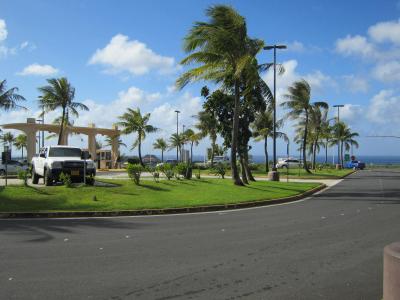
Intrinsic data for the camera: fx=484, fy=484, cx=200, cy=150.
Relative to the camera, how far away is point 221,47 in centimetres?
2311

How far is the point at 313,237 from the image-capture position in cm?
1023

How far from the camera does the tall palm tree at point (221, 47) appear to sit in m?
22.9

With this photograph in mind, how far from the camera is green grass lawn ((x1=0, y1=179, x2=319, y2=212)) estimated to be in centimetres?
1552

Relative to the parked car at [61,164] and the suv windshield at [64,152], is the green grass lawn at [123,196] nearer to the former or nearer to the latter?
the parked car at [61,164]

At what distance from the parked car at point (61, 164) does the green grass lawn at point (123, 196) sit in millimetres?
1710

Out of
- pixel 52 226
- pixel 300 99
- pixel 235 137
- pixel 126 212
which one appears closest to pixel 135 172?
pixel 235 137

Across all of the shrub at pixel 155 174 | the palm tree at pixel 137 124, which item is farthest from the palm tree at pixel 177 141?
the shrub at pixel 155 174

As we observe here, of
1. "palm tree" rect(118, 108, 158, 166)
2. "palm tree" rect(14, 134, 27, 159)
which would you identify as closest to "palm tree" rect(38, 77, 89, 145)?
"palm tree" rect(118, 108, 158, 166)

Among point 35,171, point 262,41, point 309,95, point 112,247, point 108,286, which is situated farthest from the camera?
point 309,95

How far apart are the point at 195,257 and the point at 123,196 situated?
10162 mm

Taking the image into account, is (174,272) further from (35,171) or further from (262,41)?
(262,41)

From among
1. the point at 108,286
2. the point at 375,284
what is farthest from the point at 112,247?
the point at 375,284

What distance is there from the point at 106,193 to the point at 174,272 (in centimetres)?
1176

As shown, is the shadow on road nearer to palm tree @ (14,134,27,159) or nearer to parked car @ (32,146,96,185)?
parked car @ (32,146,96,185)
